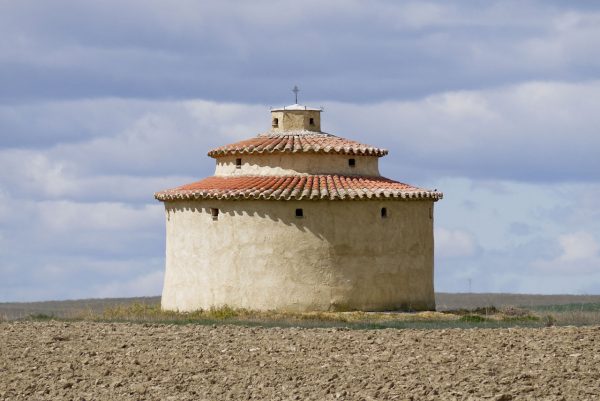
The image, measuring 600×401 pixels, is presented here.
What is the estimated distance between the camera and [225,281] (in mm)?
31859

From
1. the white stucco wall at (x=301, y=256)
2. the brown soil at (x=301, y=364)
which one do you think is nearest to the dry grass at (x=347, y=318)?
the white stucco wall at (x=301, y=256)

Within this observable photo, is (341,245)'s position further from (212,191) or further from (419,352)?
(419,352)

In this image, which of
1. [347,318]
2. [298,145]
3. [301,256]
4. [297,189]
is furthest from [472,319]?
[298,145]

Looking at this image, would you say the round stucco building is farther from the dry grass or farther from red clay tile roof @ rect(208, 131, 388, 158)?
the dry grass

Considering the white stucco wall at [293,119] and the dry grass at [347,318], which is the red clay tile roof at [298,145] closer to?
the white stucco wall at [293,119]

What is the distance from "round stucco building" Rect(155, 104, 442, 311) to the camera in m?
31.3

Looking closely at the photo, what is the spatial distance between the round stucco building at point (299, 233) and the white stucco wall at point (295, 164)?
3 centimetres

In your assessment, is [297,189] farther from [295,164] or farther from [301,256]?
[295,164]

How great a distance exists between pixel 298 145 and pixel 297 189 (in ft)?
7.04

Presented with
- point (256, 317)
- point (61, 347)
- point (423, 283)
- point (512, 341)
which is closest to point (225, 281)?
point (256, 317)

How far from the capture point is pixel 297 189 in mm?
31328

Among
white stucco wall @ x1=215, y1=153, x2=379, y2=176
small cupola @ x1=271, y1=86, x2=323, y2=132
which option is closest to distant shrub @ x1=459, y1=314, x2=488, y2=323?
white stucco wall @ x1=215, y1=153, x2=379, y2=176

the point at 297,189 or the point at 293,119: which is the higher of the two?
the point at 293,119

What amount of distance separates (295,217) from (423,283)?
172 inches
